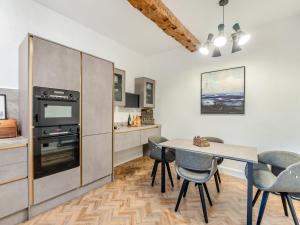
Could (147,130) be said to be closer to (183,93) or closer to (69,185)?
(183,93)

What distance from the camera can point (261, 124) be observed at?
2.92 metres

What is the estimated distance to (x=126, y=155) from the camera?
3.94 meters

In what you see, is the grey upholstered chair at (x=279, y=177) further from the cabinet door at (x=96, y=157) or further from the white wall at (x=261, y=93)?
the cabinet door at (x=96, y=157)

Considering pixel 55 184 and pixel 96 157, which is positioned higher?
pixel 96 157

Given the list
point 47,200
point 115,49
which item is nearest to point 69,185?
point 47,200

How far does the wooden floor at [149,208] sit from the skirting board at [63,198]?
0.21 feet

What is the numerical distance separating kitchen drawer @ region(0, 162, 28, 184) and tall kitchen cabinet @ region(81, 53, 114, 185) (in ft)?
2.41

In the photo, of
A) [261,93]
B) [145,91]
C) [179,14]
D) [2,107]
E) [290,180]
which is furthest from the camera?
[145,91]

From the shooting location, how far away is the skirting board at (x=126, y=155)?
367cm

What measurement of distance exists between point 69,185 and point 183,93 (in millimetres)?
2968

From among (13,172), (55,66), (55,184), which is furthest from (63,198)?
(55,66)

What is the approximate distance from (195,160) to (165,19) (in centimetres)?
208

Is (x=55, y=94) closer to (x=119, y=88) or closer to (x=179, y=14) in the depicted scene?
(x=119, y=88)

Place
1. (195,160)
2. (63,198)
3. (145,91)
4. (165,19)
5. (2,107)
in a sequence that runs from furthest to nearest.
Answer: (145,91) < (165,19) < (63,198) < (2,107) < (195,160)
